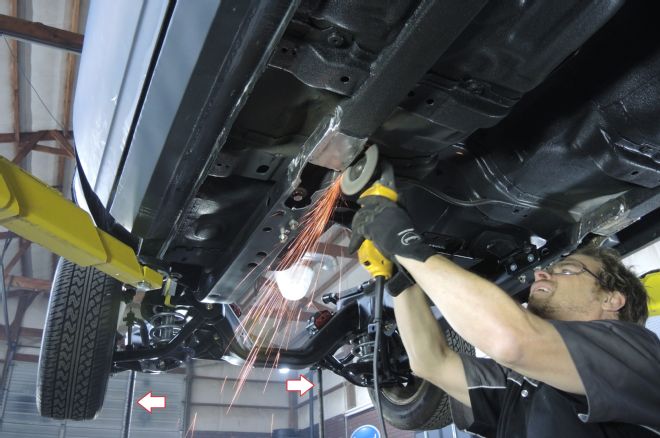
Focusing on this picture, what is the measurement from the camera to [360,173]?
1.32 m

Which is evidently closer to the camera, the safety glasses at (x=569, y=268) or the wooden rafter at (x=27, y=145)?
the safety glasses at (x=569, y=268)

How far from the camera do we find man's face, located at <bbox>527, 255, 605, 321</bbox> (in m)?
1.69

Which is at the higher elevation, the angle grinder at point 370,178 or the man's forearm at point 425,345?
the angle grinder at point 370,178

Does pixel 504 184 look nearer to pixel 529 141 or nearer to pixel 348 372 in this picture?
pixel 529 141

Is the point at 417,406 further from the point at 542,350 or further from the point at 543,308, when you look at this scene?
the point at 542,350

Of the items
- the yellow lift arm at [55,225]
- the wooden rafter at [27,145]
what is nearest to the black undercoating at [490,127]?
the yellow lift arm at [55,225]

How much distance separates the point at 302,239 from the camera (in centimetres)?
183

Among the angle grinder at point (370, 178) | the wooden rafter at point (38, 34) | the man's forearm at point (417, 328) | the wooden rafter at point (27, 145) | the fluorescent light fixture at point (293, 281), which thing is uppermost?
the wooden rafter at point (27, 145)

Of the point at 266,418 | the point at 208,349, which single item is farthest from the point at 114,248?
the point at 266,418

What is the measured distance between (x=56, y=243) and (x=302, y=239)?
Answer: 76 centimetres

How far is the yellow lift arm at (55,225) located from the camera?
53.5 inches

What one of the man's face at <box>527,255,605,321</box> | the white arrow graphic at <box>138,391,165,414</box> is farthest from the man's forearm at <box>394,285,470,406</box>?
the white arrow graphic at <box>138,391,165,414</box>

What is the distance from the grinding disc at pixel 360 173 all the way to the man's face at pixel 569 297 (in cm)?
80

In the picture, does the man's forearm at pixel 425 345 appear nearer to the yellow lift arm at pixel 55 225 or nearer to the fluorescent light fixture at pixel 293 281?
the yellow lift arm at pixel 55 225
